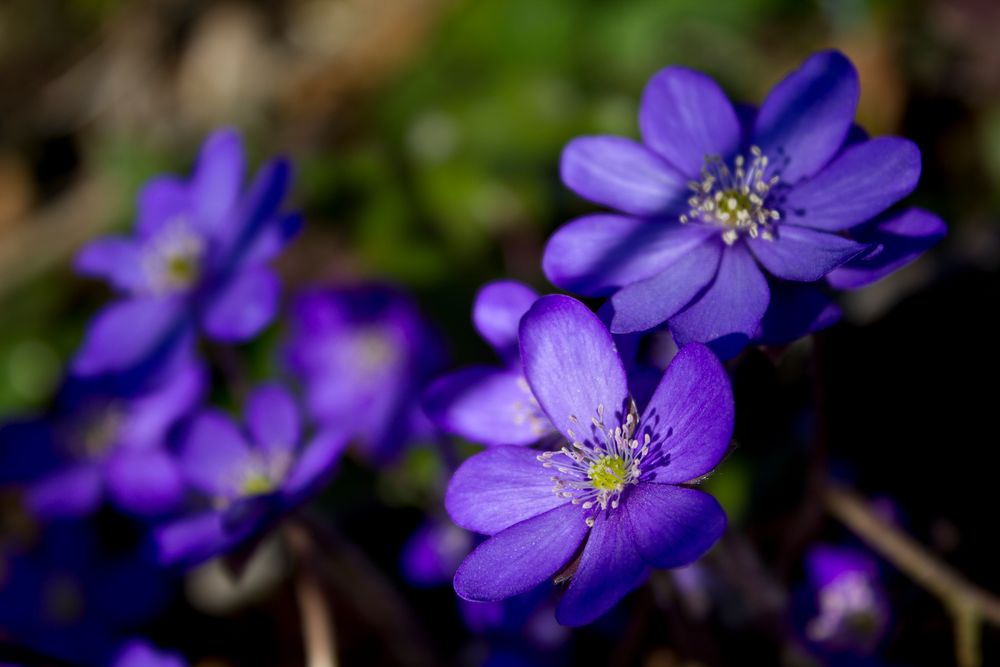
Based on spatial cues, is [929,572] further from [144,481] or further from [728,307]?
[144,481]

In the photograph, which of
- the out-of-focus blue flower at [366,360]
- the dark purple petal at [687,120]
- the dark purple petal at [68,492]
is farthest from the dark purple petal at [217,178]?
the dark purple petal at [687,120]

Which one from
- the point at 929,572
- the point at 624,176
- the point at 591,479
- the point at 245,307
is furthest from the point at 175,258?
the point at 929,572

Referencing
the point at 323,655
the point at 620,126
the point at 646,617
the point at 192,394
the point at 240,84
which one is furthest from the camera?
the point at 240,84

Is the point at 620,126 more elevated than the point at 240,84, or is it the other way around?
the point at 240,84

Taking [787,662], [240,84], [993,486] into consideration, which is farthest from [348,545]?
[240,84]

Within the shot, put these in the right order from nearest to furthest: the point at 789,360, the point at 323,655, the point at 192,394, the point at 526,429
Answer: the point at 526,429
the point at 323,655
the point at 192,394
the point at 789,360

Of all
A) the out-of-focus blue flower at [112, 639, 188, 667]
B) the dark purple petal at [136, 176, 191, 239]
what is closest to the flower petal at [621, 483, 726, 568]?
the out-of-focus blue flower at [112, 639, 188, 667]

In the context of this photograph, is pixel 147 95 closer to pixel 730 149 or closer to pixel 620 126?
pixel 620 126

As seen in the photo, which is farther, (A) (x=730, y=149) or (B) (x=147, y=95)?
(B) (x=147, y=95)
